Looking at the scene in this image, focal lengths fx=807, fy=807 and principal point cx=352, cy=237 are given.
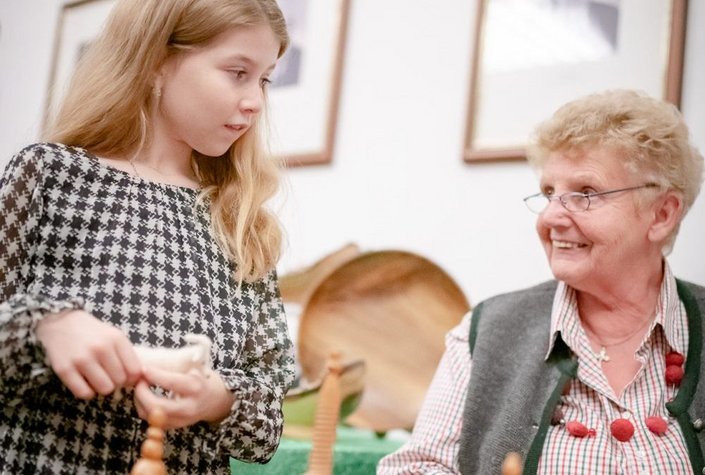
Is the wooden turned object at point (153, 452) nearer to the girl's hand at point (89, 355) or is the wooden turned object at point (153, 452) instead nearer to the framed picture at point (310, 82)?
the girl's hand at point (89, 355)

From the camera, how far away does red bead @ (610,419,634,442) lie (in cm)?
122

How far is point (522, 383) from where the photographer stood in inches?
52.2

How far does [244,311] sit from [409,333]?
79cm

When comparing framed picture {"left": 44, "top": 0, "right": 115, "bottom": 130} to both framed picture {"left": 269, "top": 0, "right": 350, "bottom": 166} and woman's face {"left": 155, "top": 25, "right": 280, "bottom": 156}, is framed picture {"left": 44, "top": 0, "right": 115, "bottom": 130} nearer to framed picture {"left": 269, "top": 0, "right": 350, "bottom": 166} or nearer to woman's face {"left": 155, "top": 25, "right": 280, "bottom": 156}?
framed picture {"left": 269, "top": 0, "right": 350, "bottom": 166}

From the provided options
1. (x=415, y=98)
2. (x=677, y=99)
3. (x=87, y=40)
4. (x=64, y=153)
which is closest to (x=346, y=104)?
(x=415, y=98)

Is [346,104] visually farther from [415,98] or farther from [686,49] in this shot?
[686,49]

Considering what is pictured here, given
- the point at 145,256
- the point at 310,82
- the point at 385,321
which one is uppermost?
the point at 310,82

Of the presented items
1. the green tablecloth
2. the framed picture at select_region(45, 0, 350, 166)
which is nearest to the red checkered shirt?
the green tablecloth

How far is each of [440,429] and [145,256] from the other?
63cm

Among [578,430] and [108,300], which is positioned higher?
[108,300]

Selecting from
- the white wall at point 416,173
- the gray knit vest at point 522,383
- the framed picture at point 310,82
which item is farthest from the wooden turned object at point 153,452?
the framed picture at point 310,82

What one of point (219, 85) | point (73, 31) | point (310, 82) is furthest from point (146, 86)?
point (73, 31)

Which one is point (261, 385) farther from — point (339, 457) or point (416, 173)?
point (416, 173)

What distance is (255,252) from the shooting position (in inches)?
40.9
